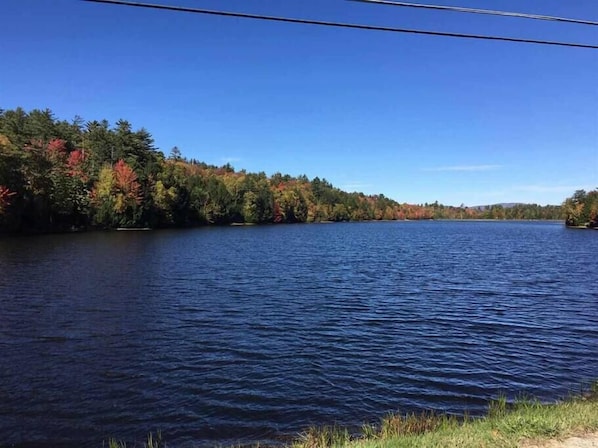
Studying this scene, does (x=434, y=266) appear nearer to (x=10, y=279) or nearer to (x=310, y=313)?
(x=310, y=313)

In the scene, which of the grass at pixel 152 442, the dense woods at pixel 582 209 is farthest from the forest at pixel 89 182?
the dense woods at pixel 582 209

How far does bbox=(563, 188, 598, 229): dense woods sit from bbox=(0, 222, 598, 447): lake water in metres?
155

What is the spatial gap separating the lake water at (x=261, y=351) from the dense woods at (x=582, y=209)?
154912 mm

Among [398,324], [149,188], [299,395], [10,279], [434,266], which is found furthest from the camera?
[149,188]

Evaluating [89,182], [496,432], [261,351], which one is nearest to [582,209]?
[89,182]

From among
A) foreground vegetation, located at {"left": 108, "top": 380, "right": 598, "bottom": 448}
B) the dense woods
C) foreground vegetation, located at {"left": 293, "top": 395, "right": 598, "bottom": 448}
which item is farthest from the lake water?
the dense woods

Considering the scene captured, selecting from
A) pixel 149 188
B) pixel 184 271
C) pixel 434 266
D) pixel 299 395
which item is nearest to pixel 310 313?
pixel 299 395

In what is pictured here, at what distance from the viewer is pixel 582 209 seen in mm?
177750

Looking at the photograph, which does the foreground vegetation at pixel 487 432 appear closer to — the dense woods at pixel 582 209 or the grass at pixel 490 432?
the grass at pixel 490 432

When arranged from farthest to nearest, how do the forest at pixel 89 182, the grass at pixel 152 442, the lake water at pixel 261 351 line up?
the forest at pixel 89 182
the lake water at pixel 261 351
the grass at pixel 152 442

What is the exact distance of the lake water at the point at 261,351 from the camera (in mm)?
12805

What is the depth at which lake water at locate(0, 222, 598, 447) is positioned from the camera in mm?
12805

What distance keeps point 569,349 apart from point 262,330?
12252 mm

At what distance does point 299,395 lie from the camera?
1419 cm
